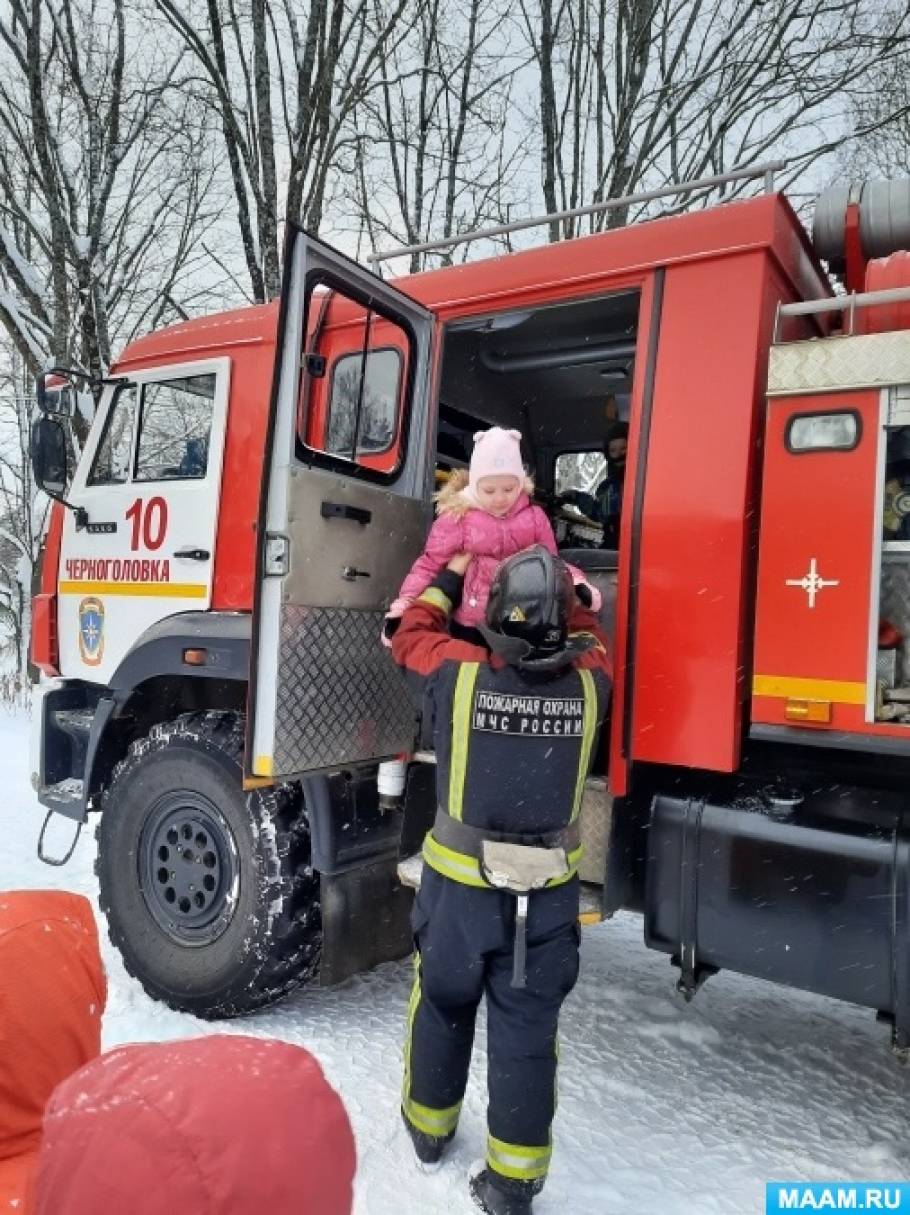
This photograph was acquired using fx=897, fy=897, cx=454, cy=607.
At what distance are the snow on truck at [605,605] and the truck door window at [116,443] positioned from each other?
3 cm

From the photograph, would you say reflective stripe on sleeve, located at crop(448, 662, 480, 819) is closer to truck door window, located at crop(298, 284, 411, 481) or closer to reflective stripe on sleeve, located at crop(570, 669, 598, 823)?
reflective stripe on sleeve, located at crop(570, 669, 598, 823)

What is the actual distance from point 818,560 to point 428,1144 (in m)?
1.91

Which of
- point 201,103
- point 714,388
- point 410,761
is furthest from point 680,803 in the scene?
point 201,103

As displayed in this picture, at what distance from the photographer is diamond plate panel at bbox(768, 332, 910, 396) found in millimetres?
2318

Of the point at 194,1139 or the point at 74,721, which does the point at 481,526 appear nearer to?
the point at 194,1139

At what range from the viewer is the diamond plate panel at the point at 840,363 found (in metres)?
2.32

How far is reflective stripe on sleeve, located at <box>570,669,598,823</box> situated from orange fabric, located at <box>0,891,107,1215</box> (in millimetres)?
1434

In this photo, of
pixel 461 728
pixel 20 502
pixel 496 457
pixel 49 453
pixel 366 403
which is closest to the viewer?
pixel 461 728

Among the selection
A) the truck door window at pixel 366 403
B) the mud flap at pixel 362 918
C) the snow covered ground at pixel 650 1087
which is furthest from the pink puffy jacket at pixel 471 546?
the snow covered ground at pixel 650 1087

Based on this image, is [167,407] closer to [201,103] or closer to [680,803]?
[680,803]

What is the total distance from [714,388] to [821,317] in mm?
874

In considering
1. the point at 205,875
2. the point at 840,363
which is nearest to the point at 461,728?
the point at 840,363

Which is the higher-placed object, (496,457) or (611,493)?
(611,493)

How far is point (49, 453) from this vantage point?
3.91 m
